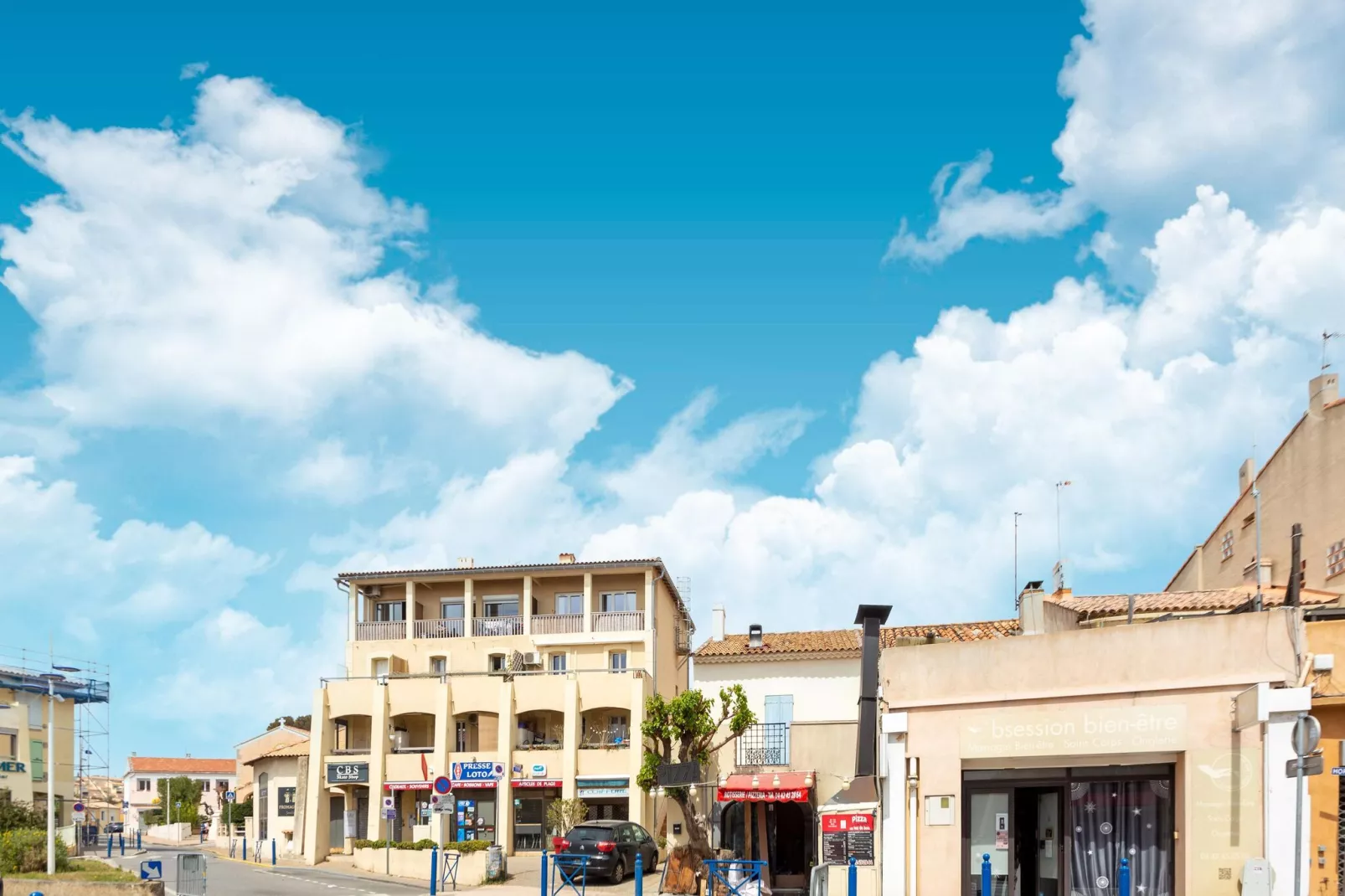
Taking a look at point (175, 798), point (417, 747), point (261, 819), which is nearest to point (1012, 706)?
point (417, 747)

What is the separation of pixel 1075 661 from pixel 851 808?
7.29 metres

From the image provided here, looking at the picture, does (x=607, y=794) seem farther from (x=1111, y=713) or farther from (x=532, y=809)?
(x=1111, y=713)

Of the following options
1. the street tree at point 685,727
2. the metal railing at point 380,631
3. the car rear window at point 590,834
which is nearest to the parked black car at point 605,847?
the car rear window at point 590,834

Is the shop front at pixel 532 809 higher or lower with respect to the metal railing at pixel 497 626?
lower

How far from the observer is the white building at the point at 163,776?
332 feet

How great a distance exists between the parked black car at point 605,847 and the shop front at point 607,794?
376 inches

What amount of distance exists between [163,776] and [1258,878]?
105079 millimetres

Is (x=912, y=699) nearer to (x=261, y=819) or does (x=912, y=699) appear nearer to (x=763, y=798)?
(x=763, y=798)

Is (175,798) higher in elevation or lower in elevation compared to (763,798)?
lower

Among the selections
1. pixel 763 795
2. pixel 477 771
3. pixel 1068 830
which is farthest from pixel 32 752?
pixel 1068 830

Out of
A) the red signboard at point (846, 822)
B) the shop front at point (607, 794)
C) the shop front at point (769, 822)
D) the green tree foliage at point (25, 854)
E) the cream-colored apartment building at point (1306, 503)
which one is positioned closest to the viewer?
the red signboard at point (846, 822)

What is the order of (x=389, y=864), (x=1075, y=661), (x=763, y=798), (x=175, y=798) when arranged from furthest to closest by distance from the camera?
(x=175, y=798)
(x=389, y=864)
(x=763, y=798)
(x=1075, y=661)

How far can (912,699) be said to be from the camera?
19281mm

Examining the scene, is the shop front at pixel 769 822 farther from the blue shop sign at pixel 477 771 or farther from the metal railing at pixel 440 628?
the metal railing at pixel 440 628
